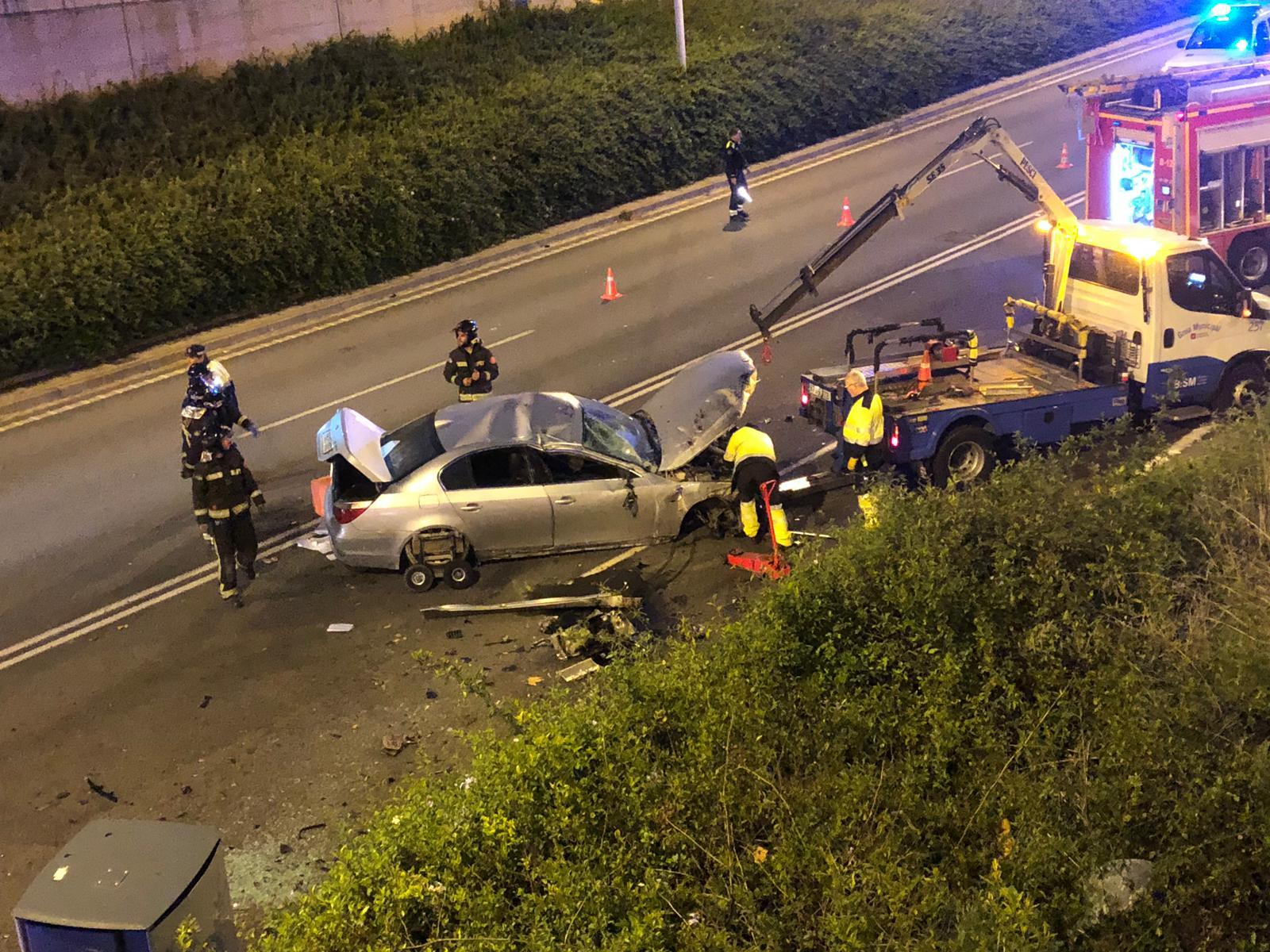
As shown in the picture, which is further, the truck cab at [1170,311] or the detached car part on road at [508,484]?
the truck cab at [1170,311]

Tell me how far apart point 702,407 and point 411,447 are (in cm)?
259

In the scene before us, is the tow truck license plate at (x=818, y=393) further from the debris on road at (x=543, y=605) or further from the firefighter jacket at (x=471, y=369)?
the firefighter jacket at (x=471, y=369)

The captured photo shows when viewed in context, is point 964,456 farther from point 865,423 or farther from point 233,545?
point 233,545

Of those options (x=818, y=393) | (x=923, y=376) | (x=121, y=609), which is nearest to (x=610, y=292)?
(x=818, y=393)

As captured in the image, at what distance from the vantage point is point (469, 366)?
43.7ft

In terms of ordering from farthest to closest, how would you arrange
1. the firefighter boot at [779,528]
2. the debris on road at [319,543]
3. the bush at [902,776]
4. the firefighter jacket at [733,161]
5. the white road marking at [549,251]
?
the firefighter jacket at [733,161], the white road marking at [549,251], the debris on road at [319,543], the firefighter boot at [779,528], the bush at [902,776]

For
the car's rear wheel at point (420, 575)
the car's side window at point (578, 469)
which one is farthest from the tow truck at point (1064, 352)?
the car's rear wheel at point (420, 575)

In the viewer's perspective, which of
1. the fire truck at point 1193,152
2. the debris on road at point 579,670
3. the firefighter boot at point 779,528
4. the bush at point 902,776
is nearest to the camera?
the bush at point 902,776

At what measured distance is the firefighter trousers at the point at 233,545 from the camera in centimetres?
1081

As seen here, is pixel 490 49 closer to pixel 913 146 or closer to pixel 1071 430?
pixel 913 146

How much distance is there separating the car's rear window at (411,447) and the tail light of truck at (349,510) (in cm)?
34

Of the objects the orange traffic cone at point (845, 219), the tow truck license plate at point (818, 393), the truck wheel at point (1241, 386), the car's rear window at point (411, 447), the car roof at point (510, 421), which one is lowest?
the truck wheel at point (1241, 386)

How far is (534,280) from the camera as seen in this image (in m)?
19.8

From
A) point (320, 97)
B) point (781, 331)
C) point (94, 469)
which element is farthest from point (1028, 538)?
point (320, 97)
